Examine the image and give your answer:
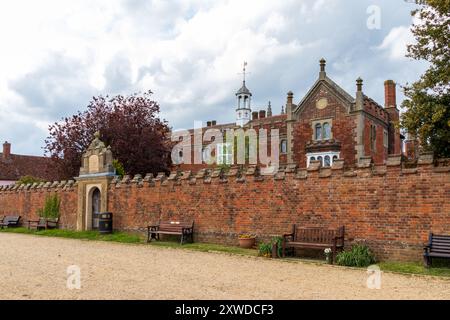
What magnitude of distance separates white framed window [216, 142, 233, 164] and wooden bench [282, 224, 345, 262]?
3218 cm

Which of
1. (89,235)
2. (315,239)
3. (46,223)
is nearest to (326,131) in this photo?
(89,235)

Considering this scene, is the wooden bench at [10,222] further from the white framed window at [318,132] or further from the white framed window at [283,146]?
the white framed window at [283,146]

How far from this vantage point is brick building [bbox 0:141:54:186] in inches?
2088

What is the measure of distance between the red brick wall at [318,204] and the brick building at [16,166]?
1499 inches

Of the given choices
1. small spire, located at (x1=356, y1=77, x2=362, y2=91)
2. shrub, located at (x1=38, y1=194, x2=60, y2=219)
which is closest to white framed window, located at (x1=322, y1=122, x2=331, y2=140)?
small spire, located at (x1=356, y1=77, x2=362, y2=91)

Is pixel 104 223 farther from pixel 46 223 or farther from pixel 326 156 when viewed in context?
pixel 326 156

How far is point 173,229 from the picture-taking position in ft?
58.1

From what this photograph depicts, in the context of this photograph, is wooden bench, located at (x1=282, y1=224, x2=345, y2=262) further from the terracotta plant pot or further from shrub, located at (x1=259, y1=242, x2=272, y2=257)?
the terracotta plant pot

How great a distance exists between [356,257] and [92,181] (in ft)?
48.5

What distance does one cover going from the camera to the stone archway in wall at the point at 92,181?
73.1 feet

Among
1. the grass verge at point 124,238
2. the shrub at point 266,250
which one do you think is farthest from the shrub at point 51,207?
the shrub at point 266,250

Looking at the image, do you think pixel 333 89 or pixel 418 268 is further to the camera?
pixel 333 89
